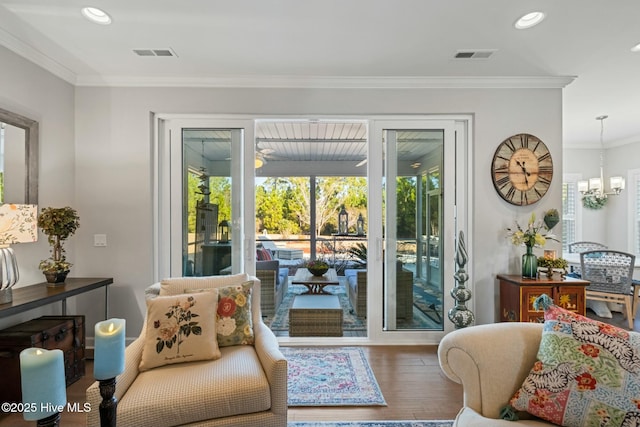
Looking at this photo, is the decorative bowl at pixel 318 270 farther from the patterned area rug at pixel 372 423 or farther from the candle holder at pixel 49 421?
the candle holder at pixel 49 421

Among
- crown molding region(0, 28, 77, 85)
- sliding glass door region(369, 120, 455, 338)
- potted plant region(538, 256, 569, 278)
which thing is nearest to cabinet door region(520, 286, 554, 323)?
potted plant region(538, 256, 569, 278)

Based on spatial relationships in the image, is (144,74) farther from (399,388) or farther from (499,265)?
(499,265)

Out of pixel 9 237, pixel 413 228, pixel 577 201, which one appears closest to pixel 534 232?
pixel 413 228

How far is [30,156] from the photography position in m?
2.86

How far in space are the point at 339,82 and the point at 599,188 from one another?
15.6 feet

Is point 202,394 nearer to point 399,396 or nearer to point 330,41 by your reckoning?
point 399,396

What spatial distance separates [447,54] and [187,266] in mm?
3241

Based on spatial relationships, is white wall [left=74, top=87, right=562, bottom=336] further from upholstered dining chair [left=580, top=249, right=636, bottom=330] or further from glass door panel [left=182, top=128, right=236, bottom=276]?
upholstered dining chair [left=580, top=249, right=636, bottom=330]

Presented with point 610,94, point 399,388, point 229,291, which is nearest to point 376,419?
point 399,388

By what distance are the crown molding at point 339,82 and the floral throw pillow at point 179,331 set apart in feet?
7.32

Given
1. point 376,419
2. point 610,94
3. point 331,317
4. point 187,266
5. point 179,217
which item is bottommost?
point 376,419

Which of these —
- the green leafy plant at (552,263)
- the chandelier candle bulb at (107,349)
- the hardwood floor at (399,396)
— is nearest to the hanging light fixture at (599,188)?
the green leafy plant at (552,263)

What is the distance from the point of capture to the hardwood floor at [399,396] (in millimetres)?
2252

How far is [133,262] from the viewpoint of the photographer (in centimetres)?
337
